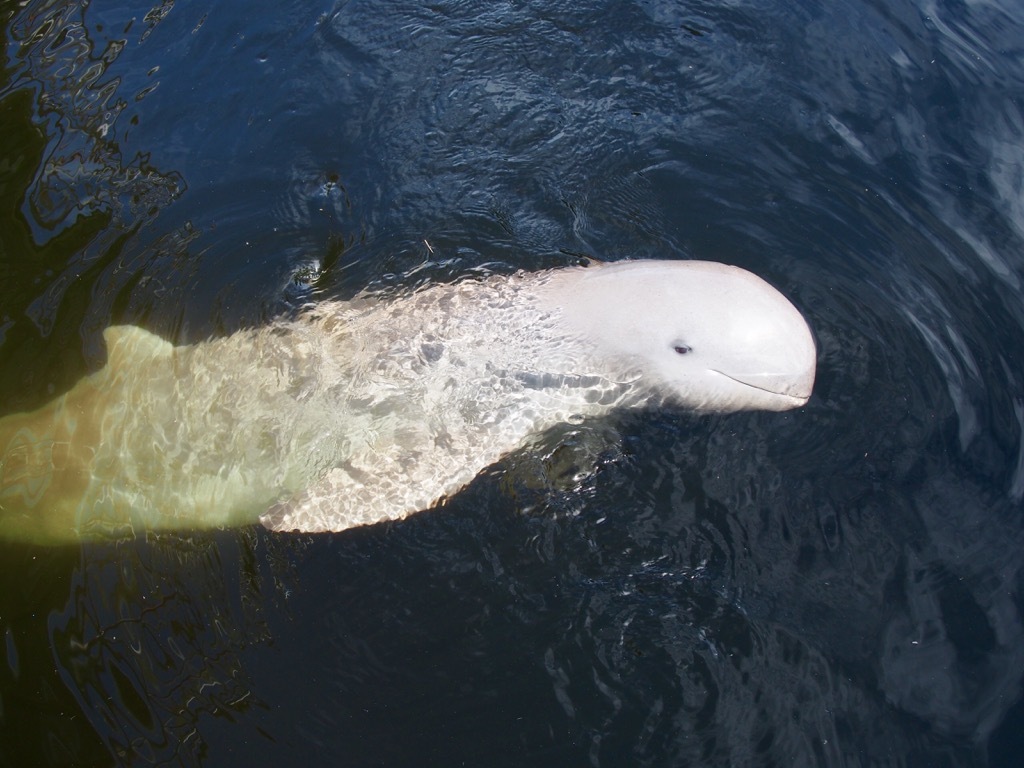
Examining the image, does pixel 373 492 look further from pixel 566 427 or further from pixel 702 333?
pixel 702 333

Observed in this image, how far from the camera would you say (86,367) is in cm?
541

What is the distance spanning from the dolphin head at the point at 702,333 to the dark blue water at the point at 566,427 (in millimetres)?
270

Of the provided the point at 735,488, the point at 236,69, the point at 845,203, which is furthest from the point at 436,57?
the point at 735,488

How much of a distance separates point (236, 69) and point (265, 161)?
4.29 ft

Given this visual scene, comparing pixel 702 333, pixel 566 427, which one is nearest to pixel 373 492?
pixel 566 427

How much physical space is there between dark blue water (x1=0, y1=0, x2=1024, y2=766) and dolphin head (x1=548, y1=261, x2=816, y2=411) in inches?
10.6

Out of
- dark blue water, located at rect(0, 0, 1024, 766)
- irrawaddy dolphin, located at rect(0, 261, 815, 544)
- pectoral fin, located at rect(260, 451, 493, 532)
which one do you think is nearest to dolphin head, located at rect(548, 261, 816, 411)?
irrawaddy dolphin, located at rect(0, 261, 815, 544)

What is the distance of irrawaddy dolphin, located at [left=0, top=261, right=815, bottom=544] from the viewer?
4.88m

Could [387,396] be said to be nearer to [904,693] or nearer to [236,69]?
[904,693]

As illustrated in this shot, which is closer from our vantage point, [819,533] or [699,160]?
[819,533]

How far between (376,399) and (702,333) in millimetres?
1946

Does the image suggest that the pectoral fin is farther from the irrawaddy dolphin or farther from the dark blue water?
the dark blue water

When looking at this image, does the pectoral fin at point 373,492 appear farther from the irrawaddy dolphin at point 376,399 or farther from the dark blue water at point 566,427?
the dark blue water at point 566,427

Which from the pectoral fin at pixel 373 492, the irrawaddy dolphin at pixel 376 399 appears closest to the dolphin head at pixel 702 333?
the irrawaddy dolphin at pixel 376 399
